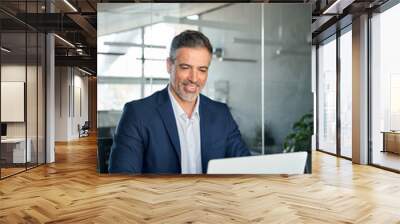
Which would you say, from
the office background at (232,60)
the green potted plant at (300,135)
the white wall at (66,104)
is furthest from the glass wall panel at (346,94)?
the white wall at (66,104)

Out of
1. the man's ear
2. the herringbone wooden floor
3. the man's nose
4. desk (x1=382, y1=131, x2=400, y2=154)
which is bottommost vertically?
the herringbone wooden floor

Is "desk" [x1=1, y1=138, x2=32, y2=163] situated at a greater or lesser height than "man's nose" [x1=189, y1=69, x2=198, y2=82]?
lesser

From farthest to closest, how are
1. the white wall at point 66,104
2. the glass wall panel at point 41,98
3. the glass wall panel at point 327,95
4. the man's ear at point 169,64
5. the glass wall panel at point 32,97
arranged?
the white wall at point 66,104, the glass wall panel at point 327,95, the glass wall panel at point 41,98, the glass wall panel at point 32,97, the man's ear at point 169,64

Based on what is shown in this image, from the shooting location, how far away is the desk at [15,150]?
6.93 m

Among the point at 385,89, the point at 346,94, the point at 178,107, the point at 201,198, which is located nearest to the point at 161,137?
the point at 178,107

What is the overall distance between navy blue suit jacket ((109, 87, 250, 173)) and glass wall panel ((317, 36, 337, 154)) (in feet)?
16.2

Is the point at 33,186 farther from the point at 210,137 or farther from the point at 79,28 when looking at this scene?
the point at 79,28

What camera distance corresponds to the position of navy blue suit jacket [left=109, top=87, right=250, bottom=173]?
6.46 meters

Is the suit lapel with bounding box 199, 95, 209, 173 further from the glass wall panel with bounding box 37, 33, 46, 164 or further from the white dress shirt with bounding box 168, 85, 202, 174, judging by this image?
the glass wall panel with bounding box 37, 33, 46, 164

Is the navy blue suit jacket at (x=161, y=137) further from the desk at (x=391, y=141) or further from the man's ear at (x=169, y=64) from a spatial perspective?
the desk at (x=391, y=141)

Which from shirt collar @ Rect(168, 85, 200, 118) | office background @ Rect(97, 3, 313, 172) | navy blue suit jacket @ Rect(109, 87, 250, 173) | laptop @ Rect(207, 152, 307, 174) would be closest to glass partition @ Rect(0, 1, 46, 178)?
office background @ Rect(97, 3, 313, 172)

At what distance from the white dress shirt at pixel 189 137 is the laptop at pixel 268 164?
1.68 ft

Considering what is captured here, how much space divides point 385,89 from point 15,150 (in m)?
7.11

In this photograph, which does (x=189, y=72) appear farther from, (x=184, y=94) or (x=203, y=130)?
(x=203, y=130)
